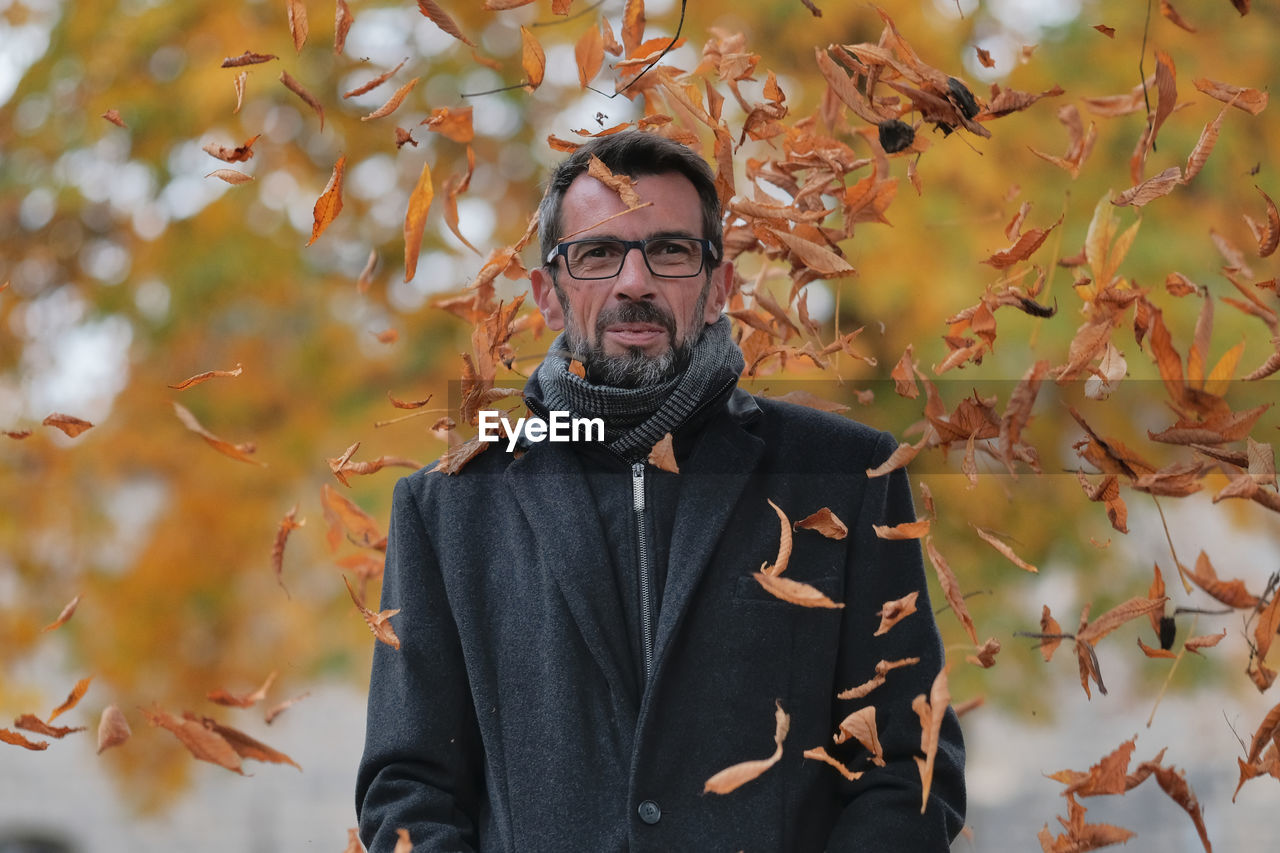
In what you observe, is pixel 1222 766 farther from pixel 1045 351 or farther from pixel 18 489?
pixel 18 489

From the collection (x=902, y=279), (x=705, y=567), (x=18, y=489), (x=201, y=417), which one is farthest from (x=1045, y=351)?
(x=18, y=489)

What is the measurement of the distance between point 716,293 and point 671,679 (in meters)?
0.61

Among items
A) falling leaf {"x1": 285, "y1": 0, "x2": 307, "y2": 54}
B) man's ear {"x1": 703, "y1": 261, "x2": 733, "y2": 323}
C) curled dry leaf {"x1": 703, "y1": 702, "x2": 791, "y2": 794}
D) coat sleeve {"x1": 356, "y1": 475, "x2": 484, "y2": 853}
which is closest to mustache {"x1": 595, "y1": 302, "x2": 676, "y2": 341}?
man's ear {"x1": 703, "y1": 261, "x2": 733, "y2": 323}

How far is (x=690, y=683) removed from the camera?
1.92 m

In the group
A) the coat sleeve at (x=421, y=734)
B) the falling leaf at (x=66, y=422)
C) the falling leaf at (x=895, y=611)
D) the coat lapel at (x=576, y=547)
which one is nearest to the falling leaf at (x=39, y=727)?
the falling leaf at (x=66, y=422)

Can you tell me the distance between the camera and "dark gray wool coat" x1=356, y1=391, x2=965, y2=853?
6.16 feet

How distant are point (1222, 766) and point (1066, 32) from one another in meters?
6.73

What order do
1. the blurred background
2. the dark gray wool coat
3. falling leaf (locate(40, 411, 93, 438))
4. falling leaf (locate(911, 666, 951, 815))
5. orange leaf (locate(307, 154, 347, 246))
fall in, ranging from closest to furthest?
falling leaf (locate(911, 666, 951, 815)) → the dark gray wool coat → orange leaf (locate(307, 154, 347, 246)) → falling leaf (locate(40, 411, 93, 438)) → the blurred background

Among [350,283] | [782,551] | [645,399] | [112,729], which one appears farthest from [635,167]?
[350,283]

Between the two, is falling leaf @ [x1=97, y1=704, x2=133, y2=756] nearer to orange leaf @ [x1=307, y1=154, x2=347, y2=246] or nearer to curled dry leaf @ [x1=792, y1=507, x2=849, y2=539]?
orange leaf @ [x1=307, y1=154, x2=347, y2=246]

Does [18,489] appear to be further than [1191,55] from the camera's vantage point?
Yes

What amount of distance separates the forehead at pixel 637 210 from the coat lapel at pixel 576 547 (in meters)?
0.34

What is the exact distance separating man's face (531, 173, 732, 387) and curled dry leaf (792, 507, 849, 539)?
304 mm

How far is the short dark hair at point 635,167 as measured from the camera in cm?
207
